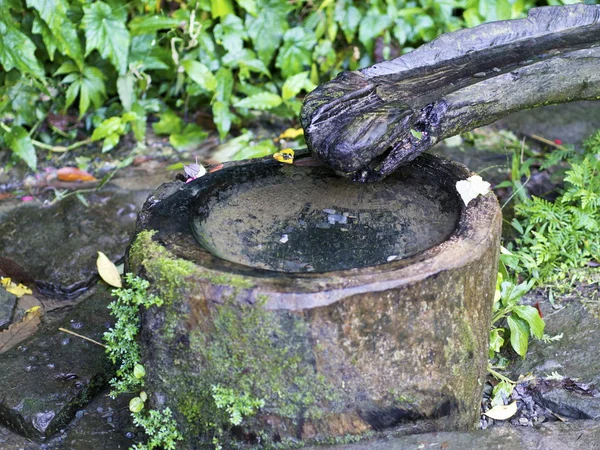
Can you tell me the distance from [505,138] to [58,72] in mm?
2675

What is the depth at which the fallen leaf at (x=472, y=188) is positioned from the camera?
2.40 meters

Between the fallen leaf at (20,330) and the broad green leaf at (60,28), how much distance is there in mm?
1566

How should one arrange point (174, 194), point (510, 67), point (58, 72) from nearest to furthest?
1. point (174, 194)
2. point (510, 67)
3. point (58, 72)

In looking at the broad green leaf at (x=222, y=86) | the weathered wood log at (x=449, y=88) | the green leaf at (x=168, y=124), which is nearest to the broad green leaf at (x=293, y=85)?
the broad green leaf at (x=222, y=86)

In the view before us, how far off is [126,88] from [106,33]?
35 cm

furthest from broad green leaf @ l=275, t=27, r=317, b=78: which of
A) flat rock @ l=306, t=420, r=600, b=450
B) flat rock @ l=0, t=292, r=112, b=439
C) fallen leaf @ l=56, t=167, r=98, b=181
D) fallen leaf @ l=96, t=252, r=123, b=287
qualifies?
flat rock @ l=306, t=420, r=600, b=450

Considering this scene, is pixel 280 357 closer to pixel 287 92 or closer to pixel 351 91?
pixel 351 91

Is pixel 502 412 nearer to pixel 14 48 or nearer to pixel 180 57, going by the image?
pixel 180 57

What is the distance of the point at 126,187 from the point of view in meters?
4.01

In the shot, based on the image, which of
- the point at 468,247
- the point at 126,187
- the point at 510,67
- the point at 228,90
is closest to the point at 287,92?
the point at 228,90

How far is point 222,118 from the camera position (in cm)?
435

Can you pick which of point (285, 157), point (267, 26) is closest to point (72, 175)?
point (267, 26)

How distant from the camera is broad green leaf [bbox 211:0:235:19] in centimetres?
444

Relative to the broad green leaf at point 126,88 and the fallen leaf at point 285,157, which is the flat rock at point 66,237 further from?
the fallen leaf at point 285,157
